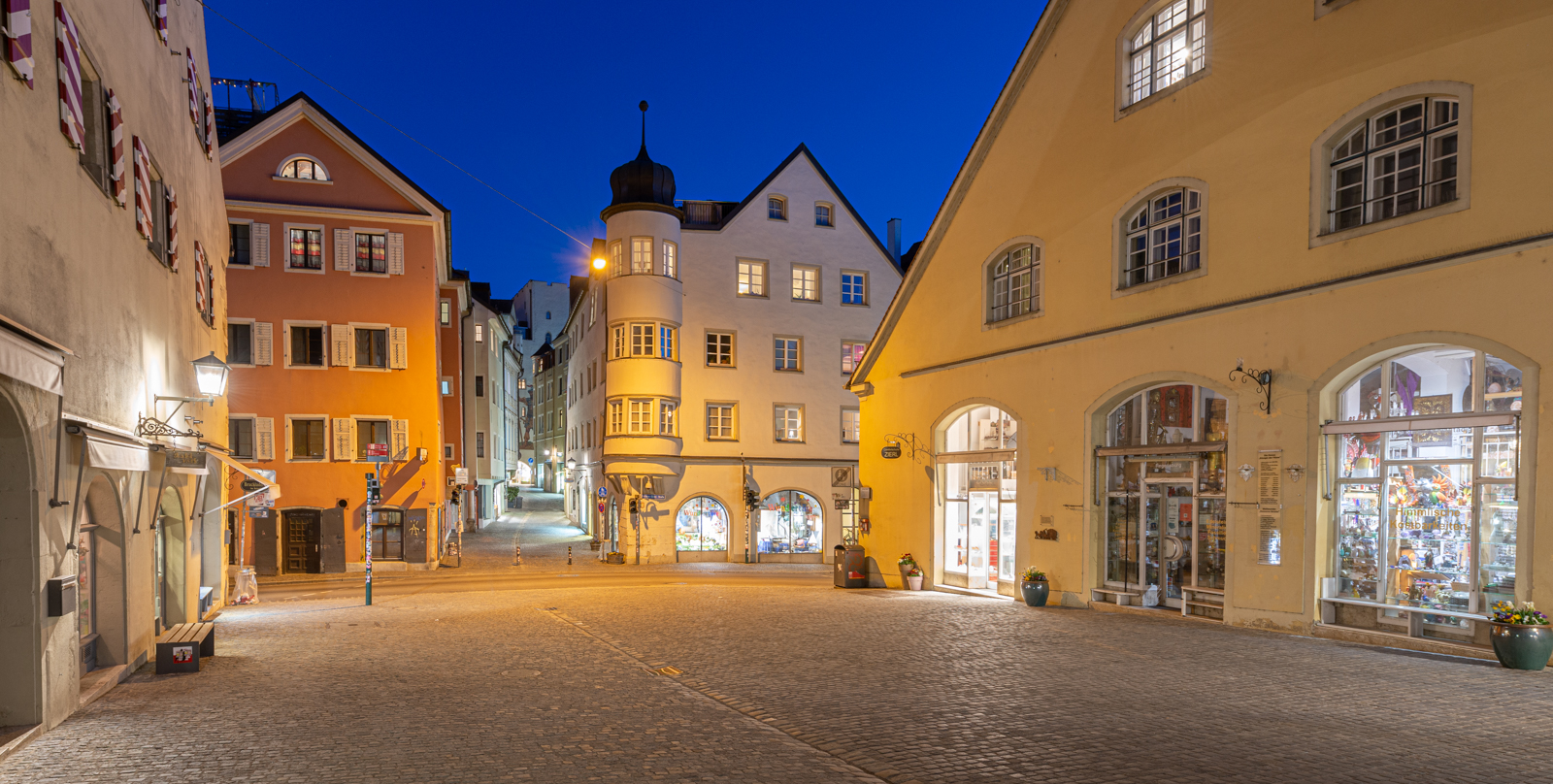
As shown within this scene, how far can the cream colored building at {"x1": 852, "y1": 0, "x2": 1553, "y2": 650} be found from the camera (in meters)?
11.6

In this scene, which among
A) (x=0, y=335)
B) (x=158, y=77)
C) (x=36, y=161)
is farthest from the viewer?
(x=158, y=77)

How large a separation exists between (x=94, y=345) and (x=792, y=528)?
29.9 meters

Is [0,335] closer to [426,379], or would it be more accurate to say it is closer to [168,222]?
[168,222]

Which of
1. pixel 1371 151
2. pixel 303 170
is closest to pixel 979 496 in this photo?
pixel 1371 151

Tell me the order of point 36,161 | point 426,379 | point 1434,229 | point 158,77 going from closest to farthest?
point 36,161, point 1434,229, point 158,77, point 426,379

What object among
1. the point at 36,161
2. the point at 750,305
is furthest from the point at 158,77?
the point at 750,305

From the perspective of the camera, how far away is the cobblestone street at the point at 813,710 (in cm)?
744

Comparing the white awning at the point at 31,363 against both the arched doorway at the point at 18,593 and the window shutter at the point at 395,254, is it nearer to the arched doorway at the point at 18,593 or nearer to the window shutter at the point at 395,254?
the arched doorway at the point at 18,593

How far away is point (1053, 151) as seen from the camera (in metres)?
19.0

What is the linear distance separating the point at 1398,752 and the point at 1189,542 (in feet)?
28.2

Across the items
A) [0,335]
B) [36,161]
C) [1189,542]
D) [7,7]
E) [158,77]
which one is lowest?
[1189,542]

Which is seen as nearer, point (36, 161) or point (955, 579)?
point (36, 161)

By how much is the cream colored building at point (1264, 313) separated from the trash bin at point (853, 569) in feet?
9.91

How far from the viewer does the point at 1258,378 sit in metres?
14.2
